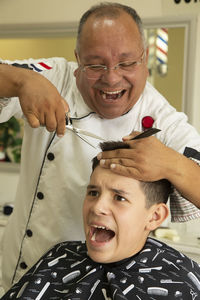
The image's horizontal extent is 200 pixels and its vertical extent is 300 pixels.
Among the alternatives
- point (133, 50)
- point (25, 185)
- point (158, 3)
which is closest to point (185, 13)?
point (158, 3)

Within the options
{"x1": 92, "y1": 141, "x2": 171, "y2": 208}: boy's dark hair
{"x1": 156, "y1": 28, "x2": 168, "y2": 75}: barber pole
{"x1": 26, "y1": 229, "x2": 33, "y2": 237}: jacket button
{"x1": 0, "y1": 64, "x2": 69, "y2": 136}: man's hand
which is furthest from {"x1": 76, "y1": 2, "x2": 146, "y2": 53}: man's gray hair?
{"x1": 156, "y1": 28, "x2": 168, "y2": 75}: barber pole

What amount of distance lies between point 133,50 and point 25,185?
754 mm

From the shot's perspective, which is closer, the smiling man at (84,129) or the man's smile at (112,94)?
the smiling man at (84,129)

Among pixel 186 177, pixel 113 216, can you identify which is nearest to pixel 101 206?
pixel 113 216

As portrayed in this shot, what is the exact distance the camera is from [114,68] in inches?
55.4

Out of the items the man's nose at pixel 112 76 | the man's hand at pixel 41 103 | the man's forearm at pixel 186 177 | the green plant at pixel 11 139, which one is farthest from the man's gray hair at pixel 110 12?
the green plant at pixel 11 139

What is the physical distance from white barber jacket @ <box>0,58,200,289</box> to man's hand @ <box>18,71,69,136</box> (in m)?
0.24

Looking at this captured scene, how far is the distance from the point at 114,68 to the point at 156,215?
569 mm

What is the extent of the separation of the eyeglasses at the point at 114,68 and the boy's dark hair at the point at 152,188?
0.25 meters

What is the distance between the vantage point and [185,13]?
2.79 meters

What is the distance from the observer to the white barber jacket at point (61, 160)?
1583 mm

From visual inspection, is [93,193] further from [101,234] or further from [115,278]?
[115,278]

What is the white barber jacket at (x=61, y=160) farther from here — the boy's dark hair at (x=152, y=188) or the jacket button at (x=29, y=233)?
the boy's dark hair at (x=152, y=188)

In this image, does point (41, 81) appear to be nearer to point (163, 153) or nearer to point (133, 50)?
point (133, 50)
